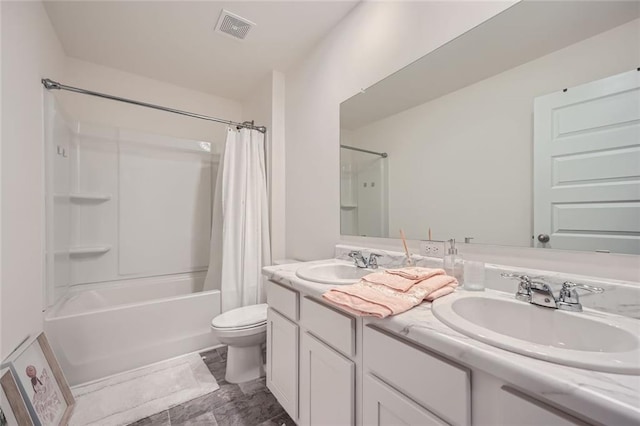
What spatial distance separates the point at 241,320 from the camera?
5.45ft

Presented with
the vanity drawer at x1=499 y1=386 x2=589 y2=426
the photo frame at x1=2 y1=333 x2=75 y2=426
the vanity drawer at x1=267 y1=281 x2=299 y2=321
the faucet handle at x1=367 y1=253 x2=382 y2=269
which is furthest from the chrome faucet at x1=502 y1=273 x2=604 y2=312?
the photo frame at x1=2 y1=333 x2=75 y2=426

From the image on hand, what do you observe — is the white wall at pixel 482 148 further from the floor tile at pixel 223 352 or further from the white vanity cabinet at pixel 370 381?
the floor tile at pixel 223 352

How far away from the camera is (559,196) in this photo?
89 cm

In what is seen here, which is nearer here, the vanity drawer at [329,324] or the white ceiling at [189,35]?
the vanity drawer at [329,324]

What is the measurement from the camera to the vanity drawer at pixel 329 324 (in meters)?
0.88

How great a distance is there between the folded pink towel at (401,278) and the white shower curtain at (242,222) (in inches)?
55.7

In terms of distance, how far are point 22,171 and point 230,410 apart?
5.46 feet

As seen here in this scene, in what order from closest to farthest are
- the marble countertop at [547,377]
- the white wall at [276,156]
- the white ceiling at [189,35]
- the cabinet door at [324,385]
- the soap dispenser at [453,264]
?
the marble countertop at [547,377] < the cabinet door at [324,385] < the soap dispenser at [453,264] < the white ceiling at [189,35] < the white wall at [276,156]

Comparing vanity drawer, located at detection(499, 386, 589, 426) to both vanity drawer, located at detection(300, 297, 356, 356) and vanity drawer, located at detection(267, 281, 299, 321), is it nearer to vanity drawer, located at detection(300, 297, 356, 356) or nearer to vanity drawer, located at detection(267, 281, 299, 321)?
vanity drawer, located at detection(300, 297, 356, 356)

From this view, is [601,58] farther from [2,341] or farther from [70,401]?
[70,401]

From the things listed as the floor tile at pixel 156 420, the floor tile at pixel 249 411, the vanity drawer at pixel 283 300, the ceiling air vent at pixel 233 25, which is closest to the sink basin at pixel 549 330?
the vanity drawer at pixel 283 300

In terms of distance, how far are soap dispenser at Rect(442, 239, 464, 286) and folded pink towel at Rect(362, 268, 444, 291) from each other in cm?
5

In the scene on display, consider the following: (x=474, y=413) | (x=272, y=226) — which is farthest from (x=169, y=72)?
(x=474, y=413)

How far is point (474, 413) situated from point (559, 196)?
78 centimetres
